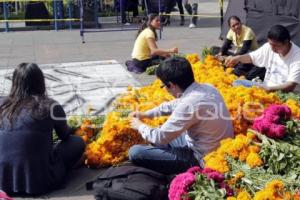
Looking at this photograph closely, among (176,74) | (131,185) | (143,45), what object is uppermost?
(176,74)

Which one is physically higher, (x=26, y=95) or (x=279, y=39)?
(x=279, y=39)

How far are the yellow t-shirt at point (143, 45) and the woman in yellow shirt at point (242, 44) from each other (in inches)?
52.1

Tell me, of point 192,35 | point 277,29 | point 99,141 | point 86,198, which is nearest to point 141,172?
point 86,198

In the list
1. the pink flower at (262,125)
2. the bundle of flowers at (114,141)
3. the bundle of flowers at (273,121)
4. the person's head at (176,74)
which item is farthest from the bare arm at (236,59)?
the person's head at (176,74)

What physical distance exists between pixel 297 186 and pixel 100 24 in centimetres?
1577

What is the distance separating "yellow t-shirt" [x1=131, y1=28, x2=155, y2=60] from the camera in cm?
969

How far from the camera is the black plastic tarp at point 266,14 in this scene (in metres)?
10.1

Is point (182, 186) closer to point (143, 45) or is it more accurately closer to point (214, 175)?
point (214, 175)

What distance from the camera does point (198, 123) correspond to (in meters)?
4.53

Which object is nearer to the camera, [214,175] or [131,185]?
A: [214,175]

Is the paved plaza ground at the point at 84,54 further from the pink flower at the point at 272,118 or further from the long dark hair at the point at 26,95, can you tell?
the pink flower at the point at 272,118

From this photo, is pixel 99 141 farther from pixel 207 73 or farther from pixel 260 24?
pixel 260 24

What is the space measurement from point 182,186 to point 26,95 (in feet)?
5.58

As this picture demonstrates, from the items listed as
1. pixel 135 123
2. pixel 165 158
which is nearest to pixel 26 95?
pixel 135 123
